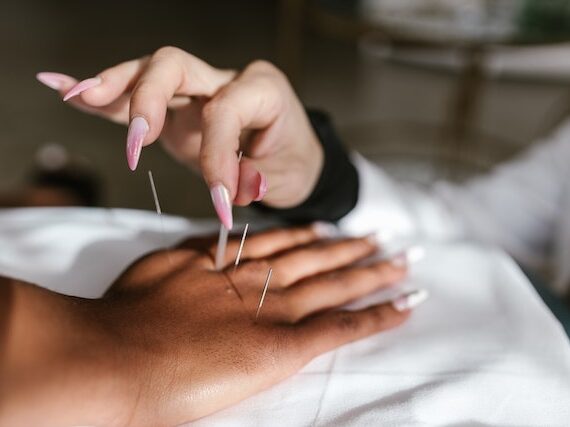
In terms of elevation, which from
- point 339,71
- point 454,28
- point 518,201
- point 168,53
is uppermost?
point 168,53

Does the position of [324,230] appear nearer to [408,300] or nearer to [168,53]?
[408,300]

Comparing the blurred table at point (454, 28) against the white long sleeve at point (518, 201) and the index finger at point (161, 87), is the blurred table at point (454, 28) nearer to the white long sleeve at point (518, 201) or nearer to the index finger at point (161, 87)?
the white long sleeve at point (518, 201)

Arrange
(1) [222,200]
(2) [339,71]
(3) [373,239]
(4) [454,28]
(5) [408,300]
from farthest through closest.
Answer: (2) [339,71] → (4) [454,28] → (3) [373,239] → (5) [408,300] → (1) [222,200]

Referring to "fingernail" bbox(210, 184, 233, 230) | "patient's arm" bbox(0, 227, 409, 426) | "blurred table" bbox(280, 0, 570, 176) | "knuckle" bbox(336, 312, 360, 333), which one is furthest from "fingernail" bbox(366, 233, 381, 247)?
"blurred table" bbox(280, 0, 570, 176)

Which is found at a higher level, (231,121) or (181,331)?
(231,121)

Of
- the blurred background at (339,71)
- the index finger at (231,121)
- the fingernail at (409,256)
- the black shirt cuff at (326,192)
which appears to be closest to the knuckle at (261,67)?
the index finger at (231,121)

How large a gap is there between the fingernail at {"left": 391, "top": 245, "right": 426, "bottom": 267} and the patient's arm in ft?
0.05

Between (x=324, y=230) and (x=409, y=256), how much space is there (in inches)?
3.8

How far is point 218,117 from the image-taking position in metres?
0.50

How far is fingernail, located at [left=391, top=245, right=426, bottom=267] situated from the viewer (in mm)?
635

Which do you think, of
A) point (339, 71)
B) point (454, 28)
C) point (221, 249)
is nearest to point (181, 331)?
point (221, 249)

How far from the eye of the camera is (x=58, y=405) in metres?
0.37

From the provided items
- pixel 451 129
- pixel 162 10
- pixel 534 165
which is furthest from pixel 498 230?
pixel 162 10

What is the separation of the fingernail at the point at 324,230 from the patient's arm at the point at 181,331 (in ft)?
0.09
